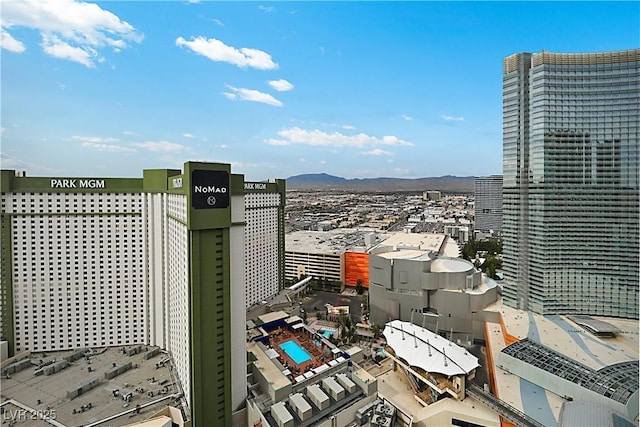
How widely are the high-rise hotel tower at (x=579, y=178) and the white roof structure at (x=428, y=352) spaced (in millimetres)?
9050

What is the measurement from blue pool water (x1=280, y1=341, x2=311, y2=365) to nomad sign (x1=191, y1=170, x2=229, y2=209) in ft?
34.0

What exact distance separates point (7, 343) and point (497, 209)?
71595 mm

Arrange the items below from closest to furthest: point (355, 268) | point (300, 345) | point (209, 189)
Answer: point (209, 189) → point (300, 345) → point (355, 268)

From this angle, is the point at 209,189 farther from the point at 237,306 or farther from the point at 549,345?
the point at 549,345

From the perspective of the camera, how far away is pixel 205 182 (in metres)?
14.8

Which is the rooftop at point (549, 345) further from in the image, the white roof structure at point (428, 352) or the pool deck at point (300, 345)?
the pool deck at point (300, 345)

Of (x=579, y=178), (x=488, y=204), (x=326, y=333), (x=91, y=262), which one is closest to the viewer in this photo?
(x=91, y=262)

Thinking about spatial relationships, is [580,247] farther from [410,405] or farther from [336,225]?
[336,225]

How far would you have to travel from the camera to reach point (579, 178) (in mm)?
22797

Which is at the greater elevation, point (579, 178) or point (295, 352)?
point (579, 178)

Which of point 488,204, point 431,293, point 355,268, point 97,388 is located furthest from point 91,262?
point 488,204

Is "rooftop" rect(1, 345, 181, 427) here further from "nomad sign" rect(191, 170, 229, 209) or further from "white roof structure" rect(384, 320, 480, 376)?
"white roof structure" rect(384, 320, 480, 376)

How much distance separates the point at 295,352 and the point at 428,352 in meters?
7.73

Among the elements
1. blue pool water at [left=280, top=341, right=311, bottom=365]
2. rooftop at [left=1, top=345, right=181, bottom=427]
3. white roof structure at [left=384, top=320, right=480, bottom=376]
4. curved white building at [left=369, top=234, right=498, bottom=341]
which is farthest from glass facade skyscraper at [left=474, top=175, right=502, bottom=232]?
rooftop at [left=1, top=345, right=181, bottom=427]
